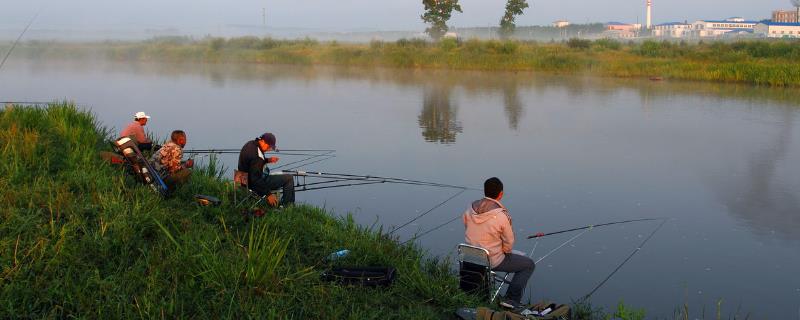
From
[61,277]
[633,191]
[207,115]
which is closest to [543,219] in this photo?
[633,191]

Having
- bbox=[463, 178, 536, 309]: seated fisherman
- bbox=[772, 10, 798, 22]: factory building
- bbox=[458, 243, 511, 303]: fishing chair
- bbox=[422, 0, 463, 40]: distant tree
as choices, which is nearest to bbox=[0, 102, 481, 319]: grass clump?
bbox=[458, 243, 511, 303]: fishing chair

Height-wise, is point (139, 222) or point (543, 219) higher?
point (139, 222)

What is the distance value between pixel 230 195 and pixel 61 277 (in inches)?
109

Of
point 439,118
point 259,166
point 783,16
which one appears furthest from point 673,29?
point 259,166

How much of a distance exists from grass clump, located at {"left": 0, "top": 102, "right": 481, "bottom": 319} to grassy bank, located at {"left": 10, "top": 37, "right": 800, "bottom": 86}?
2418 cm

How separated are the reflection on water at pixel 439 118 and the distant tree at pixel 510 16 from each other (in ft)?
106

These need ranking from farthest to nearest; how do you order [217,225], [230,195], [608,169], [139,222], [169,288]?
[608,169] < [230,195] < [217,225] < [139,222] < [169,288]

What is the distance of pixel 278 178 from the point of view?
7453 millimetres

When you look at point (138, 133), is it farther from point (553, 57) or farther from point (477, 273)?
point (553, 57)

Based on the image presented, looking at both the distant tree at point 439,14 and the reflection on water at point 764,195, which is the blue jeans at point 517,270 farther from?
the distant tree at point 439,14

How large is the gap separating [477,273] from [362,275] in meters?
0.82

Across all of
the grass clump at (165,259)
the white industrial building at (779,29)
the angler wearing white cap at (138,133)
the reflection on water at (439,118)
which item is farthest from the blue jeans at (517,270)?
the white industrial building at (779,29)

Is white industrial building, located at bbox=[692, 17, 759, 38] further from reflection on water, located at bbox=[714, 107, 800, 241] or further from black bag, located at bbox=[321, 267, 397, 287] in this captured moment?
black bag, located at bbox=[321, 267, 397, 287]

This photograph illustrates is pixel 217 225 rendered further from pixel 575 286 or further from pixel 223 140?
pixel 223 140
